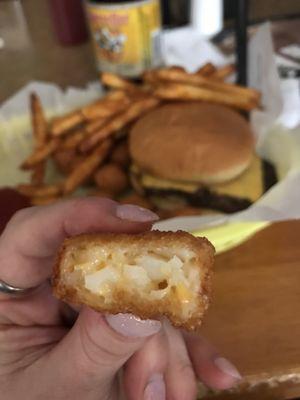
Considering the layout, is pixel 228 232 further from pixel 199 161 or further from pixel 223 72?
pixel 223 72

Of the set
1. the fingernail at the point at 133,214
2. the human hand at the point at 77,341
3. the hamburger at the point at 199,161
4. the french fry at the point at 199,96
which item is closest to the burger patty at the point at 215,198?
the hamburger at the point at 199,161

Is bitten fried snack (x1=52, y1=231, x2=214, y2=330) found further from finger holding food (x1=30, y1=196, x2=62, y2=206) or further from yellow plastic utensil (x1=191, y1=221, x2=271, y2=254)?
finger holding food (x1=30, y1=196, x2=62, y2=206)

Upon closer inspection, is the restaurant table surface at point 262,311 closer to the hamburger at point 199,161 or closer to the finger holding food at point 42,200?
the hamburger at point 199,161

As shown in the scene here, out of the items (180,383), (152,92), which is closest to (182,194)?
(152,92)

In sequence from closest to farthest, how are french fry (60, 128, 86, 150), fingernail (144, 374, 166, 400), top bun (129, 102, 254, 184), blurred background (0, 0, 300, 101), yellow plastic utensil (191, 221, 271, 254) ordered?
1. fingernail (144, 374, 166, 400)
2. yellow plastic utensil (191, 221, 271, 254)
3. top bun (129, 102, 254, 184)
4. french fry (60, 128, 86, 150)
5. blurred background (0, 0, 300, 101)

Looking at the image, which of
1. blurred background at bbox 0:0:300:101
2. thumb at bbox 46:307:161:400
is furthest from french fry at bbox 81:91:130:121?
thumb at bbox 46:307:161:400

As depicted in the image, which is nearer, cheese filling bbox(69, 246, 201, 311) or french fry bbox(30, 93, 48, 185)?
cheese filling bbox(69, 246, 201, 311)

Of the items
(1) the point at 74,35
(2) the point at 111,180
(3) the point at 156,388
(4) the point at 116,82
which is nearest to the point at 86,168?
(2) the point at 111,180

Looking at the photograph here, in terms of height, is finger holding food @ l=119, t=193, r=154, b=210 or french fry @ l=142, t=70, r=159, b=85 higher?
french fry @ l=142, t=70, r=159, b=85
